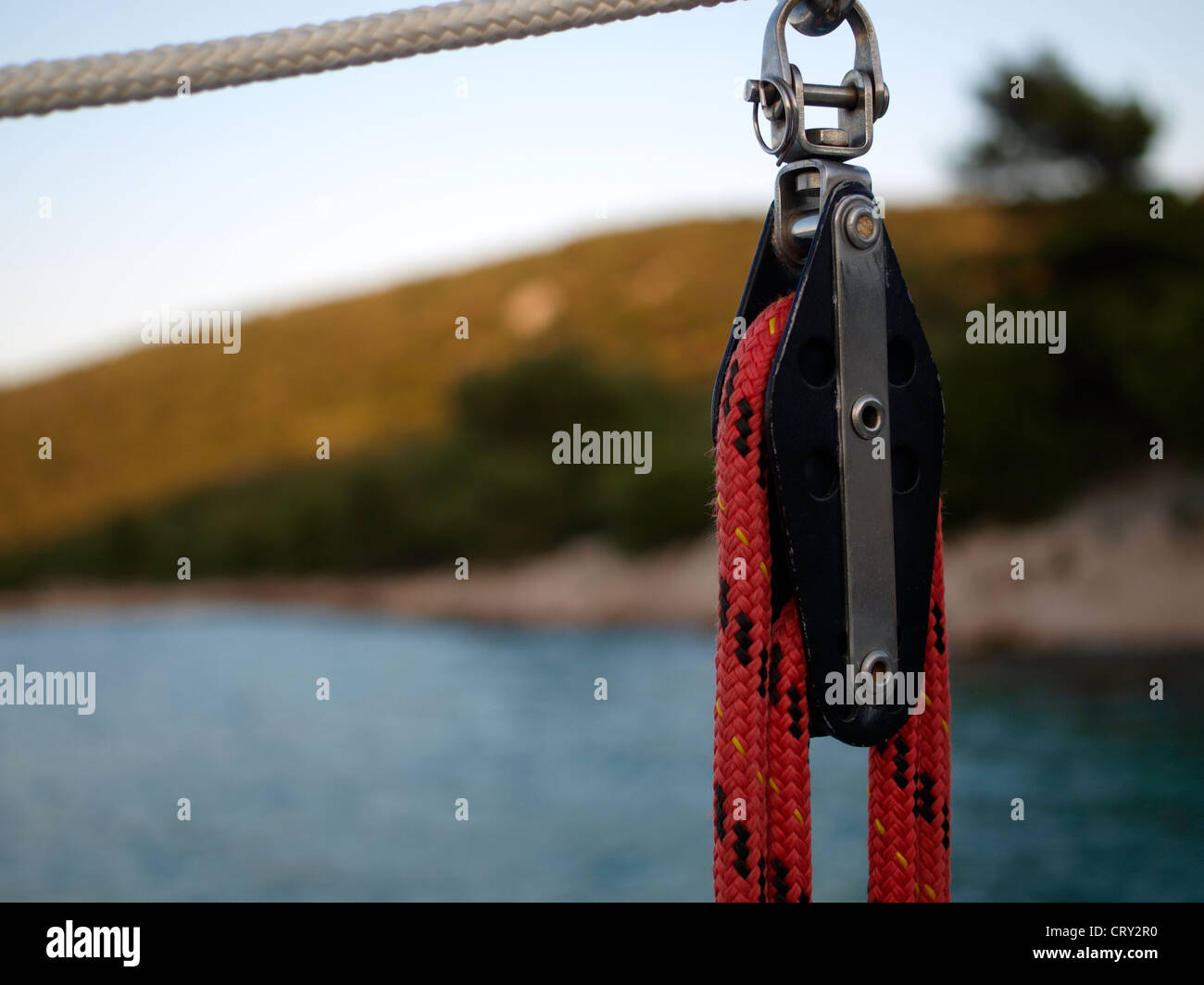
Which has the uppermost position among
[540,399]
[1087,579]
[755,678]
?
[540,399]

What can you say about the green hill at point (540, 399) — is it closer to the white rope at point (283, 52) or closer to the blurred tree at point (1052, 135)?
the blurred tree at point (1052, 135)

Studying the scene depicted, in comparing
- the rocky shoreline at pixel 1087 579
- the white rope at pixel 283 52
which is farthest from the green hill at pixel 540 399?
the white rope at pixel 283 52

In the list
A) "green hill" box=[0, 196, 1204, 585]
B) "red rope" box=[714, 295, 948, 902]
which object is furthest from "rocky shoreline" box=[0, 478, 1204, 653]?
"red rope" box=[714, 295, 948, 902]

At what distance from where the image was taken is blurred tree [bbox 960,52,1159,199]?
51.2 ft

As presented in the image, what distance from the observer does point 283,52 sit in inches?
37.7

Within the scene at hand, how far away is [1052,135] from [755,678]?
56.7 feet

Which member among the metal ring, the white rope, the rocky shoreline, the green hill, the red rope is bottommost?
the red rope

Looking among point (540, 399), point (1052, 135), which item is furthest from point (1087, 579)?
point (540, 399)

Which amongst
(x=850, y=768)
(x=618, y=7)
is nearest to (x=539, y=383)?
(x=850, y=768)

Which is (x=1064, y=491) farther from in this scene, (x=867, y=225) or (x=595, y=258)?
(x=595, y=258)

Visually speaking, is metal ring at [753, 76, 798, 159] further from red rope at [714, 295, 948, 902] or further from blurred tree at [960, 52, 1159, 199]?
blurred tree at [960, 52, 1159, 199]

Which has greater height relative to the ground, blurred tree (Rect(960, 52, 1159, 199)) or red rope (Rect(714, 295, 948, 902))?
blurred tree (Rect(960, 52, 1159, 199))

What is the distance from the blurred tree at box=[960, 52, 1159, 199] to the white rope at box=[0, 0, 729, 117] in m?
16.2

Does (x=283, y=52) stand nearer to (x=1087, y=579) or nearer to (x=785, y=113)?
(x=785, y=113)
